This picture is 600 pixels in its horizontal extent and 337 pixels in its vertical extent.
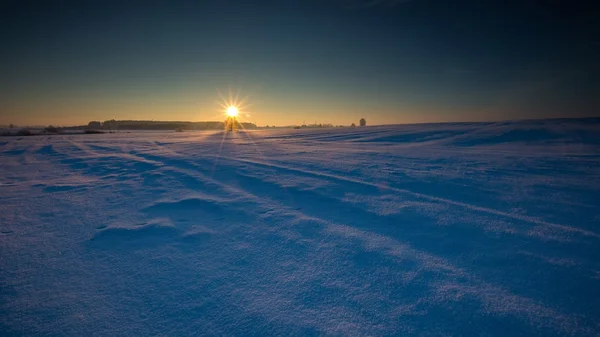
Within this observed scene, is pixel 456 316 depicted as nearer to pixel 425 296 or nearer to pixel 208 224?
pixel 425 296

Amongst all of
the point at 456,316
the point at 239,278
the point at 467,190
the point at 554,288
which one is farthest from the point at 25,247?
the point at 467,190

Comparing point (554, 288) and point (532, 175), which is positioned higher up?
point (532, 175)

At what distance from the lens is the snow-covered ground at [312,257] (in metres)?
1.33

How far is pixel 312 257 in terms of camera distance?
1898 mm

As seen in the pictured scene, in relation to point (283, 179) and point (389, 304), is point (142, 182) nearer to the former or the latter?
point (283, 179)

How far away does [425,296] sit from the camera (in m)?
1.46

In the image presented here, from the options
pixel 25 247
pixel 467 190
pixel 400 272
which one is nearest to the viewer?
pixel 400 272

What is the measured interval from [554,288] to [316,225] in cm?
166

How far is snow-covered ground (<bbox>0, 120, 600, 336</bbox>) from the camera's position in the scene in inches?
52.3

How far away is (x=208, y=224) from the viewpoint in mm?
2525

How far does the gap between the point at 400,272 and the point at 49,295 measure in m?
2.21

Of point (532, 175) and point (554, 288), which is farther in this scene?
point (532, 175)

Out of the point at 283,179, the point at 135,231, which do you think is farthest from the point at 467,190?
the point at 135,231

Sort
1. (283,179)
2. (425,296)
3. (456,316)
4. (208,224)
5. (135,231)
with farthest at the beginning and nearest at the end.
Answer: (283,179)
(208,224)
(135,231)
(425,296)
(456,316)
